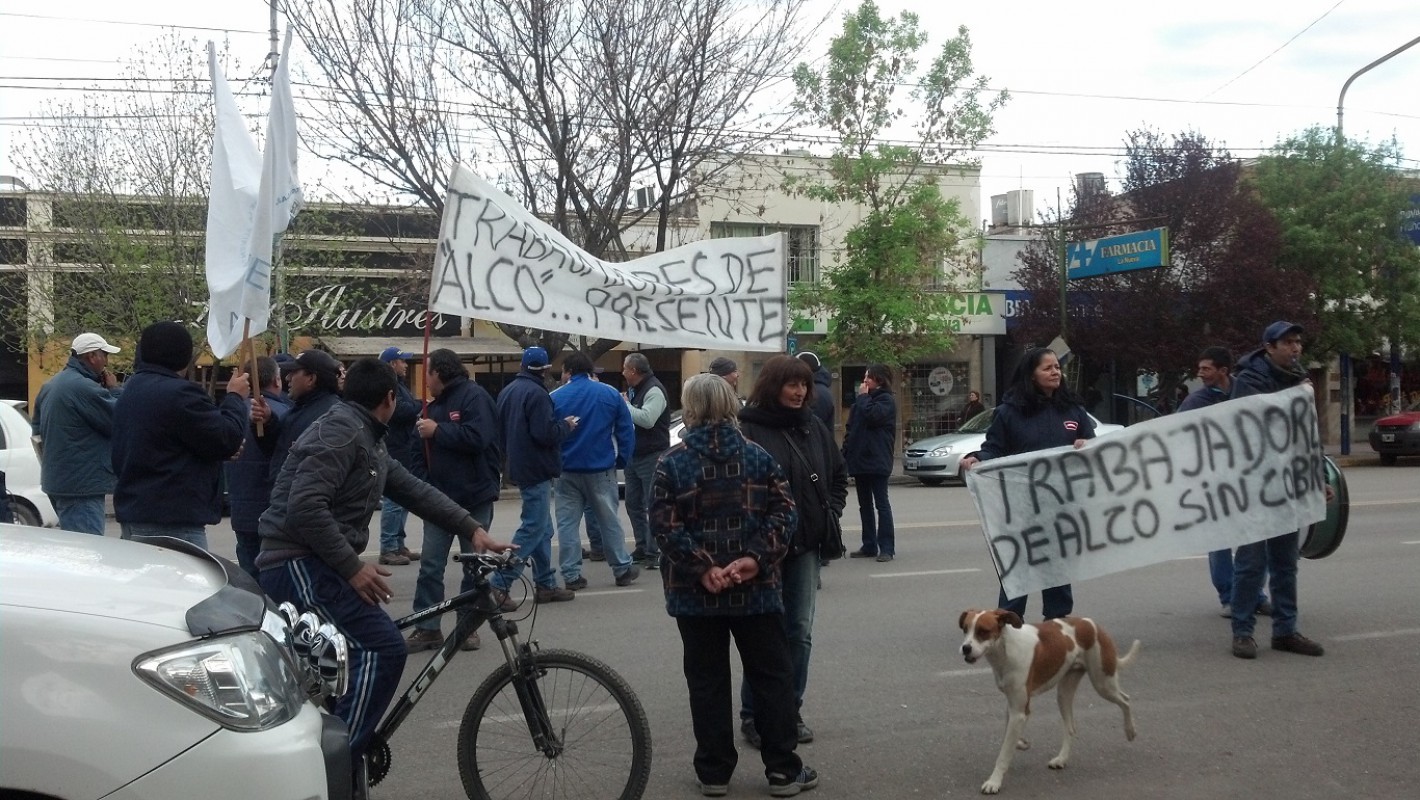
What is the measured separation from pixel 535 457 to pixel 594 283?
194 centimetres

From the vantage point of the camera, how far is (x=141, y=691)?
2975 millimetres

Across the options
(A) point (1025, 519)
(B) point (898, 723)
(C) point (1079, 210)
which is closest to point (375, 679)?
(B) point (898, 723)

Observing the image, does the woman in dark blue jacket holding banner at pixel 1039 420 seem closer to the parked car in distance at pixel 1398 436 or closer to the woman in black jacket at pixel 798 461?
the woman in black jacket at pixel 798 461

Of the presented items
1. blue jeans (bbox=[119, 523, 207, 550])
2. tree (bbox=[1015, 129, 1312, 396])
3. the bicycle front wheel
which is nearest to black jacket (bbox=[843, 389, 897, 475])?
blue jeans (bbox=[119, 523, 207, 550])

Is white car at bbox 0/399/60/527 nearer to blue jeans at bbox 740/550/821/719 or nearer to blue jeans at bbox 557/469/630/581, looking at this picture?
blue jeans at bbox 557/469/630/581

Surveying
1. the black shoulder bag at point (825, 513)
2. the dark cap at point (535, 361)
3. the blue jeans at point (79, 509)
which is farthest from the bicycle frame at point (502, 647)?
the dark cap at point (535, 361)

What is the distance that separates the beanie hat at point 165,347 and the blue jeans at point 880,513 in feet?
22.4

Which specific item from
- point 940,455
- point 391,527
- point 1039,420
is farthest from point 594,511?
point 940,455

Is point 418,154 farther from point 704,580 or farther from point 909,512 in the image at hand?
point 704,580

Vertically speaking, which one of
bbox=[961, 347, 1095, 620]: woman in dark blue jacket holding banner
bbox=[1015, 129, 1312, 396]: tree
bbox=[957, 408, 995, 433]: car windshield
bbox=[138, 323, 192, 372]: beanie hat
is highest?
bbox=[1015, 129, 1312, 396]: tree

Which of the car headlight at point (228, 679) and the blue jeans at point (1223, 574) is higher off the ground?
the car headlight at point (228, 679)

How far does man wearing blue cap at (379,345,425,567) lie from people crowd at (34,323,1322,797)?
0.13 feet

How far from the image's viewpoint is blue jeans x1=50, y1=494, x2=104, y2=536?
26.7 ft

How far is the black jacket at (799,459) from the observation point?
5492mm
